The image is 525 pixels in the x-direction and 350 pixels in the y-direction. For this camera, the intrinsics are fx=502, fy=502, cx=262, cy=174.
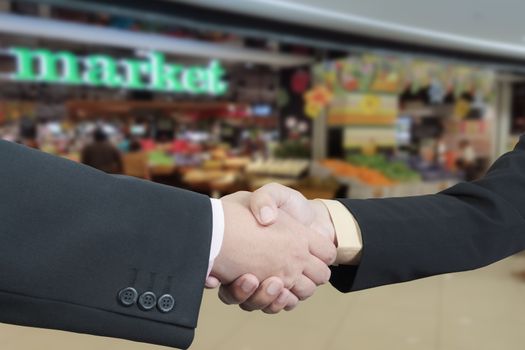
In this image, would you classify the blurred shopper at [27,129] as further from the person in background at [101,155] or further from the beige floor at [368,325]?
the beige floor at [368,325]

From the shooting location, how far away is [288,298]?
103cm

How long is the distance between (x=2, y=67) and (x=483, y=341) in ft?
20.8

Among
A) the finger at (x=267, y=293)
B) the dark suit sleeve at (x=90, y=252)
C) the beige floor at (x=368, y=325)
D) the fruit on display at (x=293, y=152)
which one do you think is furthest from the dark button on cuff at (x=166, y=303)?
the fruit on display at (x=293, y=152)

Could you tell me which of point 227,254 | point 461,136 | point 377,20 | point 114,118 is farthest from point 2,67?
point 461,136

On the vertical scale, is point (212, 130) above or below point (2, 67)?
below

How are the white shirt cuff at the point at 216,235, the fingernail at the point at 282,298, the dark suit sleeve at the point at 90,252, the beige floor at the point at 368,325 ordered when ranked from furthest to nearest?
the beige floor at the point at 368,325
the fingernail at the point at 282,298
the white shirt cuff at the point at 216,235
the dark suit sleeve at the point at 90,252

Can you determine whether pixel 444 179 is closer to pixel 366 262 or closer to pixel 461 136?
pixel 461 136

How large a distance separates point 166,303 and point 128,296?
0.20ft

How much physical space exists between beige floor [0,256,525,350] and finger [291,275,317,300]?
1.61 m

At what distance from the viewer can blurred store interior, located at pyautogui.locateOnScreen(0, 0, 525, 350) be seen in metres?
5.57

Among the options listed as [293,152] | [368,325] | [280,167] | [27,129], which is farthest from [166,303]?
[27,129]

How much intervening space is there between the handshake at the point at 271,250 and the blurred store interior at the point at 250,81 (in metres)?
2.78

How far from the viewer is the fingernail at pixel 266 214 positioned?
3.28 ft

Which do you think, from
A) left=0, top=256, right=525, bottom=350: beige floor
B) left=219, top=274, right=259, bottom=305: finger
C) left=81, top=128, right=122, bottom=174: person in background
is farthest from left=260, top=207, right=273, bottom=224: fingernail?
left=81, top=128, right=122, bottom=174: person in background
